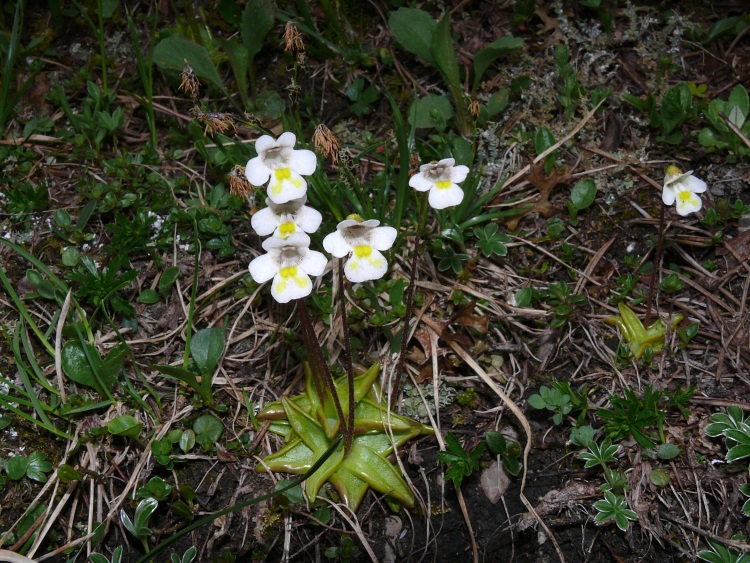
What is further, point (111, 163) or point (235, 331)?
point (111, 163)

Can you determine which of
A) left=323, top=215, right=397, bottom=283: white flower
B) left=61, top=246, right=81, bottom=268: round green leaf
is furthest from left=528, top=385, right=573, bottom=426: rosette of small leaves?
left=61, top=246, right=81, bottom=268: round green leaf

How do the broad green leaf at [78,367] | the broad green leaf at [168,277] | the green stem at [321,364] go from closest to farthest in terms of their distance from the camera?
1. the green stem at [321,364]
2. the broad green leaf at [78,367]
3. the broad green leaf at [168,277]

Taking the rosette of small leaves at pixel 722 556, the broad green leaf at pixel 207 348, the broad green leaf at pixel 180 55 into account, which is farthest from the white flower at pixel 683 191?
the broad green leaf at pixel 180 55

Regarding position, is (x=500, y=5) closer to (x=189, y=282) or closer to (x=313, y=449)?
(x=189, y=282)

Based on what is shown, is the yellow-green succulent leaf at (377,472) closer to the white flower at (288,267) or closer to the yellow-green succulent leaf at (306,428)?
the yellow-green succulent leaf at (306,428)

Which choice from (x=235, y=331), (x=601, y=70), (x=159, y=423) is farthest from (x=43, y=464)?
(x=601, y=70)

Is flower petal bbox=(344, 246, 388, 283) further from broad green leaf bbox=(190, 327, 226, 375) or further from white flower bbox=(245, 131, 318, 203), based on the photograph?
broad green leaf bbox=(190, 327, 226, 375)
